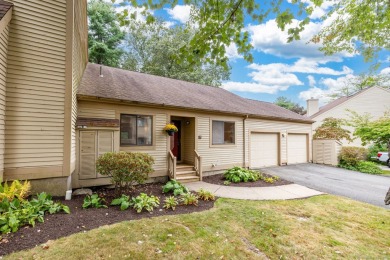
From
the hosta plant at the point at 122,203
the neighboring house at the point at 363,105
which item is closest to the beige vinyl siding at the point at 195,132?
the hosta plant at the point at 122,203

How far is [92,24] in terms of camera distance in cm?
1852

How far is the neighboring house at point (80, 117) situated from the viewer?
4.75m

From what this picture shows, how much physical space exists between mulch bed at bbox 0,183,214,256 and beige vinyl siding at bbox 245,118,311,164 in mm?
6281

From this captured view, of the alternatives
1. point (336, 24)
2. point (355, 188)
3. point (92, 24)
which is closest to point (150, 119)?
point (336, 24)

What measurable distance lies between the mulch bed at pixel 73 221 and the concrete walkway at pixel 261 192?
4.10 ft

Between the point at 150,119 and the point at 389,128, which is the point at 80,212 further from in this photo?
the point at 389,128

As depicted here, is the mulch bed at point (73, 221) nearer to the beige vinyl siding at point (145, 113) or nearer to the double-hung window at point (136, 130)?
the double-hung window at point (136, 130)

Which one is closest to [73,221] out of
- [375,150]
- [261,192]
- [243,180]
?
[261,192]

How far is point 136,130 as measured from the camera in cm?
773

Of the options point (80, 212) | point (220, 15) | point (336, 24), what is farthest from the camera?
point (336, 24)

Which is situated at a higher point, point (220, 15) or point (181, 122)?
point (220, 15)

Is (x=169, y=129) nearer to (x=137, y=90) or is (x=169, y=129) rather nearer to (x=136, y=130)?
(x=136, y=130)

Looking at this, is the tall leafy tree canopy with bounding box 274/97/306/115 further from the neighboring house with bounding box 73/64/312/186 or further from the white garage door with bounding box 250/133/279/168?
the white garage door with bounding box 250/133/279/168

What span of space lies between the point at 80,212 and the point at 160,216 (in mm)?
1818
